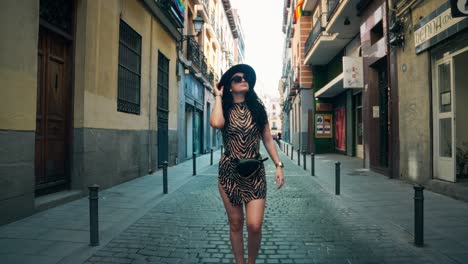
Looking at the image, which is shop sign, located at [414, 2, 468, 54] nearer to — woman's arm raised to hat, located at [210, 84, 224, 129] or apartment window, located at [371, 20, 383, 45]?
apartment window, located at [371, 20, 383, 45]

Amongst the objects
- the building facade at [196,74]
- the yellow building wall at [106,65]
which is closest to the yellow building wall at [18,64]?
the yellow building wall at [106,65]

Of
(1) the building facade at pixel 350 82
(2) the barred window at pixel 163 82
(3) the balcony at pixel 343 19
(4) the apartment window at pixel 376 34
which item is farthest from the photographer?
(3) the balcony at pixel 343 19

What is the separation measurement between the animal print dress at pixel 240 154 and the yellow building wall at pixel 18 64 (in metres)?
3.86

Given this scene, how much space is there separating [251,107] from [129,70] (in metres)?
8.22

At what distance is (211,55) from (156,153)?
52.5ft

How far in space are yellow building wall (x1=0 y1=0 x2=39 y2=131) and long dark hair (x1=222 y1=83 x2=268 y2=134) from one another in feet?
12.4

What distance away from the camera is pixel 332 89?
2031cm

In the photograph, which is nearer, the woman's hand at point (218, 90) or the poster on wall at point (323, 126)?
the woman's hand at point (218, 90)

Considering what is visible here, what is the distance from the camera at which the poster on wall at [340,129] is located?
21.3 m

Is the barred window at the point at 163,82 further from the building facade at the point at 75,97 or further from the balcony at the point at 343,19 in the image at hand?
the balcony at the point at 343,19

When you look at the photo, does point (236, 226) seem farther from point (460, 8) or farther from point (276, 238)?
point (460, 8)

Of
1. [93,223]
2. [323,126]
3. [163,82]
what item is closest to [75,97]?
[93,223]

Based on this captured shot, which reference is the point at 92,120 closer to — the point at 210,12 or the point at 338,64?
the point at 338,64

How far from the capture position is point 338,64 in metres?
21.1
